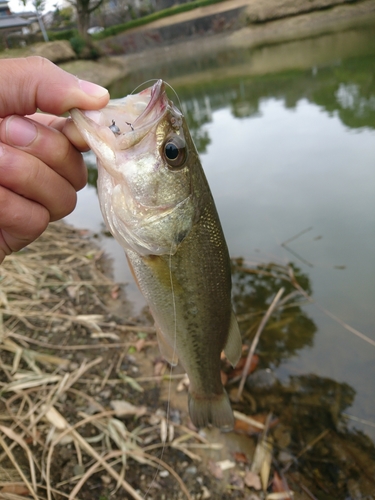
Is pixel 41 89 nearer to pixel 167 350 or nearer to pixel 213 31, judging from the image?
pixel 167 350

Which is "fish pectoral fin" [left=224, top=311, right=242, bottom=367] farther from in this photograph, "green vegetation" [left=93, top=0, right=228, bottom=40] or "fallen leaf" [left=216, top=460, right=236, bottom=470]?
"green vegetation" [left=93, top=0, right=228, bottom=40]

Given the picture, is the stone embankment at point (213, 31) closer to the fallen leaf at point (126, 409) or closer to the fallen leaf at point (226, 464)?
the fallen leaf at point (126, 409)

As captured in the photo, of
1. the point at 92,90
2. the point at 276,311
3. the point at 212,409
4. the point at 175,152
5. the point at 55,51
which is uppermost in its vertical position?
the point at 92,90

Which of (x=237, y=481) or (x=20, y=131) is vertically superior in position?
(x=20, y=131)

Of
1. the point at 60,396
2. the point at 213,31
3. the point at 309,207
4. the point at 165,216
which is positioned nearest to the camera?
the point at 165,216

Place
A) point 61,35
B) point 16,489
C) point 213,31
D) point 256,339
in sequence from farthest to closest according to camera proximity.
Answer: point 213,31 → point 61,35 → point 256,339 → point 16,489

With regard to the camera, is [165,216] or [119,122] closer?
[119,122]

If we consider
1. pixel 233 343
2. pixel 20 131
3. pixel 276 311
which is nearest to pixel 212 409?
pixel 233 343

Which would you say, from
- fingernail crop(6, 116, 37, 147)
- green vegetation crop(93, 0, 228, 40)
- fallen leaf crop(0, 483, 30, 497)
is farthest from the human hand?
green vegetation crop(93, 0, 228, 40)
